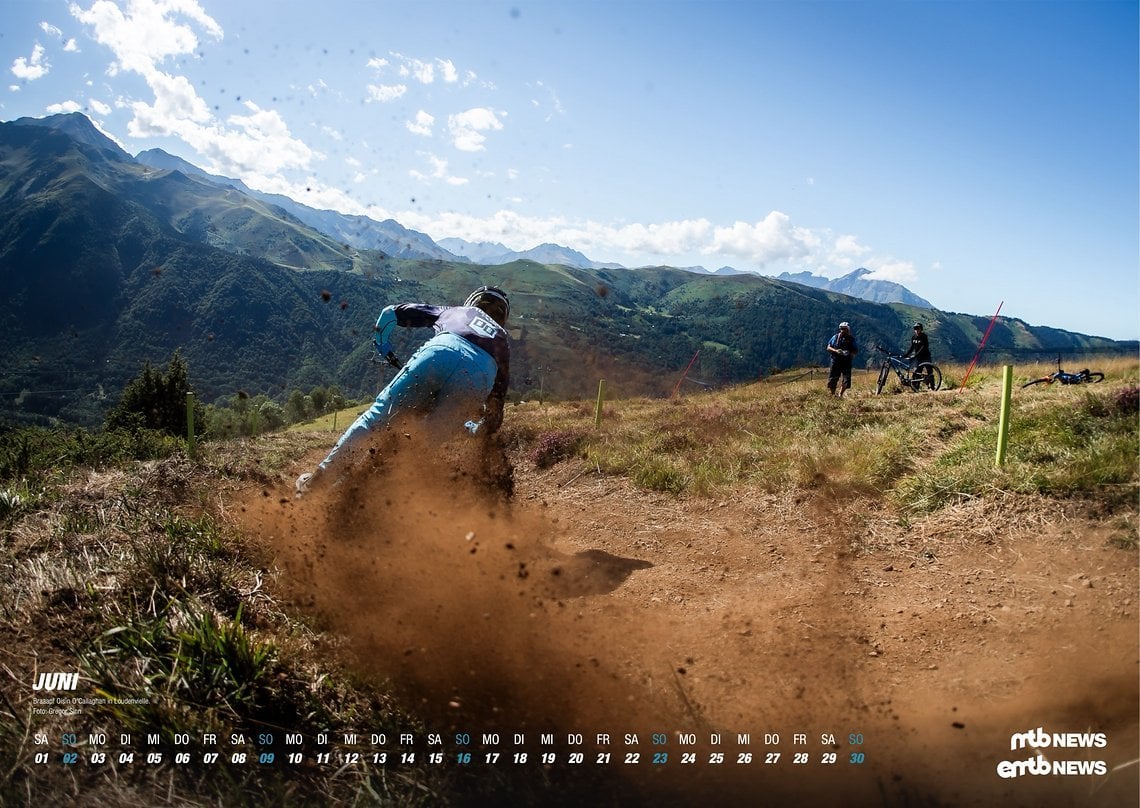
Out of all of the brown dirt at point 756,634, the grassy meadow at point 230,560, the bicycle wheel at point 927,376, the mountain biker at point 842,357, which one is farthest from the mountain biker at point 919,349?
the brown dirt at point 756,634

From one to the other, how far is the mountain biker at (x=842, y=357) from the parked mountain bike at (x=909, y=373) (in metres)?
0.87

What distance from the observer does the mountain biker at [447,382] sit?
4590 mm

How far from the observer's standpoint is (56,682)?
2.66 meters

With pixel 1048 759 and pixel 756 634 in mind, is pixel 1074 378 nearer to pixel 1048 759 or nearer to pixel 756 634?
pixel 756 634

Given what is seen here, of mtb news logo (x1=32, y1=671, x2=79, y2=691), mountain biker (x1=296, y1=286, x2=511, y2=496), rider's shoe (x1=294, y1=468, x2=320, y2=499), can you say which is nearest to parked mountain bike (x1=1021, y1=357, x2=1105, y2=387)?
mountain biker (x1=296, y1=286, x2=511, y2=496)

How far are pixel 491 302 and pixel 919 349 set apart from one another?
12741 mm

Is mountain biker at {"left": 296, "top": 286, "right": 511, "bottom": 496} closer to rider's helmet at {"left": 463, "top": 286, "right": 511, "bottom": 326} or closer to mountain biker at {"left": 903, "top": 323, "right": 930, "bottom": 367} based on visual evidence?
rider's helmet at {"left": 463, "top": 286, "right": 511, "bottom": 326}

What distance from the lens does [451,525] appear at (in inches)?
186

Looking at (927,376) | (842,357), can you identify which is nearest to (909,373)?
(927,376)

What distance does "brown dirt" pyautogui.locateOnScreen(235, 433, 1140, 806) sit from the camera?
2.75 m

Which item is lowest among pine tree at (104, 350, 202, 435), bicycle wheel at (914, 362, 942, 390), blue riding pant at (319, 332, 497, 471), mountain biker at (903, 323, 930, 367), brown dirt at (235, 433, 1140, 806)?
pine tree at (104, 350, 202, 435)

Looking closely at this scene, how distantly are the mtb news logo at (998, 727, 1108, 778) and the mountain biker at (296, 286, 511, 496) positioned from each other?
3777 millimetres

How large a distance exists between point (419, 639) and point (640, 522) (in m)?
3.69

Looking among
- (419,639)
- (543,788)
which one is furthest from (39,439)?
(543,788)
